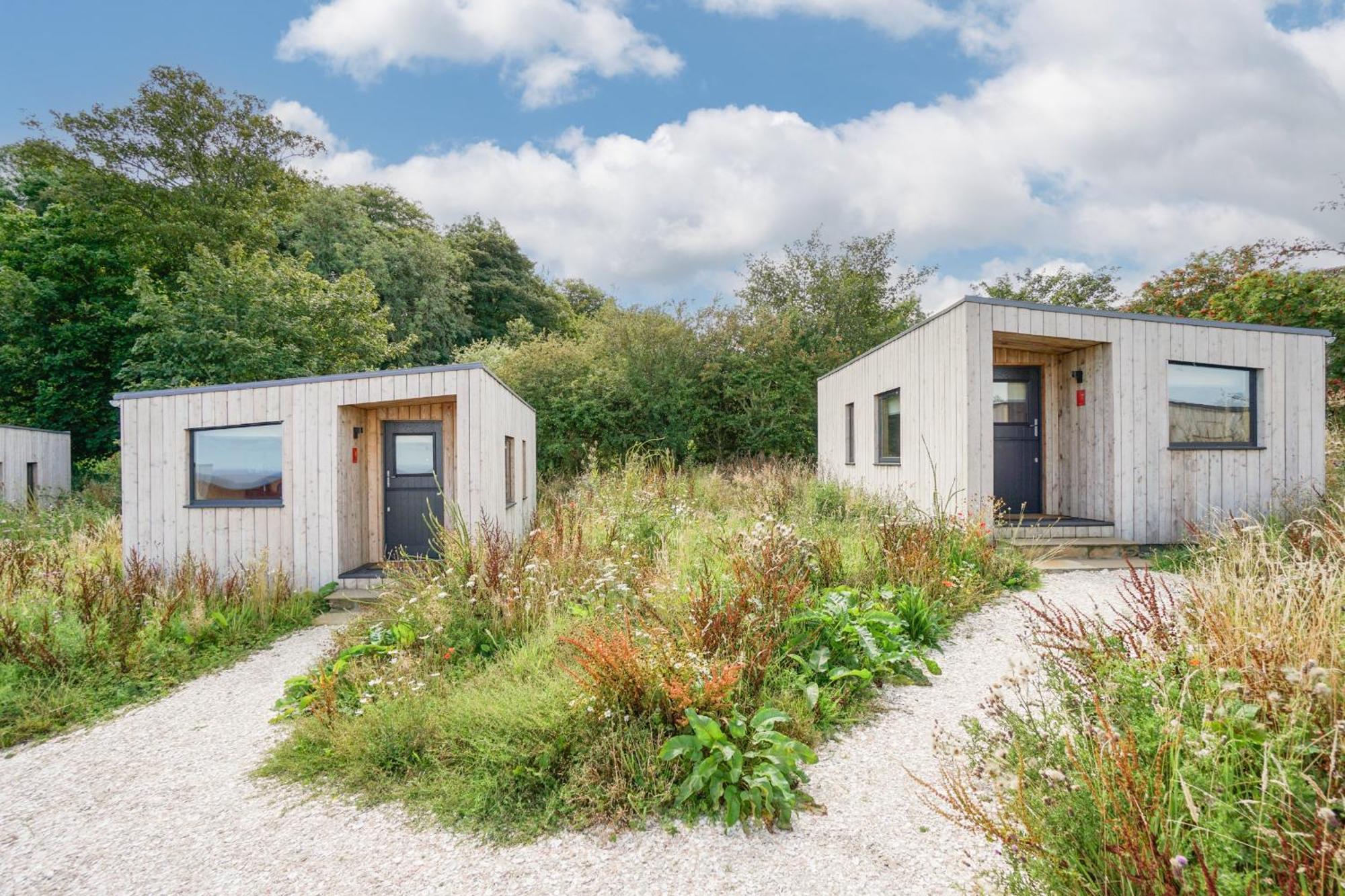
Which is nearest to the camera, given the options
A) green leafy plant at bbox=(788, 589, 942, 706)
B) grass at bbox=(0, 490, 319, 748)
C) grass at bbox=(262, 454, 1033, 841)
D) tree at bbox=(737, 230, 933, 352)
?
grass at bbox=(262, 454, 1033, 841)

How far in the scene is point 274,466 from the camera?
6895mm

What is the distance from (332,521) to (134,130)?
13780 millimetres

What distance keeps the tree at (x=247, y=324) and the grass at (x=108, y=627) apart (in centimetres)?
553

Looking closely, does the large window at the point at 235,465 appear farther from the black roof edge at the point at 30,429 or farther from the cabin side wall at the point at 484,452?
the black roof edge at the point at 30,429

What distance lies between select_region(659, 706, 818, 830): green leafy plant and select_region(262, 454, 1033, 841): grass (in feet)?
0.05

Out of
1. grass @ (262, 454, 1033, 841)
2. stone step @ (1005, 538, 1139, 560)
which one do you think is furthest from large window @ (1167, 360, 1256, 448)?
grass @ (262, 454, 1033, 841)

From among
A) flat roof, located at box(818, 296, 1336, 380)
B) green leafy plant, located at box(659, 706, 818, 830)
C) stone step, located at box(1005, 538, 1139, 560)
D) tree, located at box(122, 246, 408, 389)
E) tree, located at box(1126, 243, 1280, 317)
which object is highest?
tree, located at box(1126, 243, 1280, 317)

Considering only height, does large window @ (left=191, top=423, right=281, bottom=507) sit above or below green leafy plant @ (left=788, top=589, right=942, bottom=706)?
above

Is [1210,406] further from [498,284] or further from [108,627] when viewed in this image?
[498,284]

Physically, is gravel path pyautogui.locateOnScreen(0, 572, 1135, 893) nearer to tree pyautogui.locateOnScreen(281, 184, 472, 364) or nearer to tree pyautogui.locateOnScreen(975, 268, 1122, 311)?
tree pyautogui.locateOnScreen(281, 184, 472, 364)

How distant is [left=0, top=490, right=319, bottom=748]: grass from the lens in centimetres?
402

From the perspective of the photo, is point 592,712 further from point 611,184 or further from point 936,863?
point 611,184

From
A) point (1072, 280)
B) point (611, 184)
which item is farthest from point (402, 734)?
point (1072, 280)

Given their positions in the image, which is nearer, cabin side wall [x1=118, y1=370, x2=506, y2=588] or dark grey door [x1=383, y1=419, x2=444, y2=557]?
cabin side wall [x1=118, y1=370, x2=506, y2=588]
